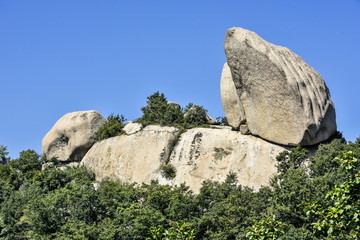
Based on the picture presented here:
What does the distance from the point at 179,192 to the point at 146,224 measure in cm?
485

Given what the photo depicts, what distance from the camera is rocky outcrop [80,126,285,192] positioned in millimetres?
39062

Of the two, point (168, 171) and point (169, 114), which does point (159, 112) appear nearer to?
point (169, 114)

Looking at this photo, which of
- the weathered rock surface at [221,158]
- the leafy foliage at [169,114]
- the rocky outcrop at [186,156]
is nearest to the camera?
the weathered rock surface at [221,158]

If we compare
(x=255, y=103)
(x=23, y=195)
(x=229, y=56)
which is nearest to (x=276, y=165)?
(x=255, y=103)

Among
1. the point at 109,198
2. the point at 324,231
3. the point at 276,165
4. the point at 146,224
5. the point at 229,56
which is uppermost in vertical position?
the point at 229,56

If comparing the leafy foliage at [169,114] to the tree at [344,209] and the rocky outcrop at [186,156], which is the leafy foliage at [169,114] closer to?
the rocky outcrop at [186,156]

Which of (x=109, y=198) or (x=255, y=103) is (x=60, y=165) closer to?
(x=109, y=198)

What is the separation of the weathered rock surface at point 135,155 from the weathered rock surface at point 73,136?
9.30 ft

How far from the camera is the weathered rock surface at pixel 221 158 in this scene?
38.7 metres

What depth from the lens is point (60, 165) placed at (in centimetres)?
4750

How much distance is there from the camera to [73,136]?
157 feet

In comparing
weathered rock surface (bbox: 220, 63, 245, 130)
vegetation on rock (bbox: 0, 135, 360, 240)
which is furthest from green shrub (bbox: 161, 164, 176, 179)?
weathered rock surface (bbox: 220, 63, 245, 130)

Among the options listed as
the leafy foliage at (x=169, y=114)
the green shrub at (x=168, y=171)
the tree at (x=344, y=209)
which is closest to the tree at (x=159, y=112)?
the leafy foliage at (x=169, y=114)

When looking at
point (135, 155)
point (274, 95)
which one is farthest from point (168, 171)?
point (274, 95)
